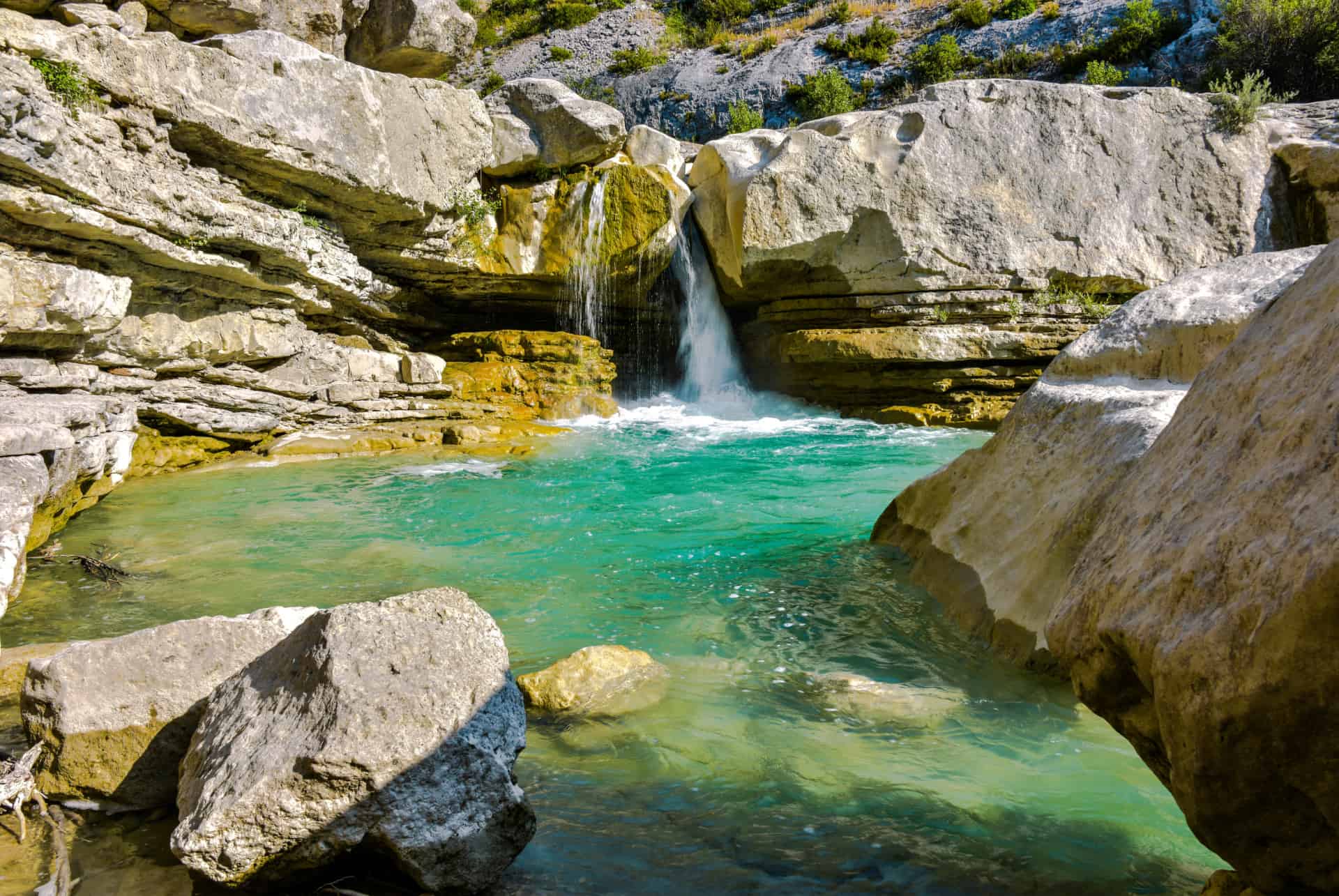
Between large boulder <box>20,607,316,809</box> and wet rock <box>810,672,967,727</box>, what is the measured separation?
8.60ft

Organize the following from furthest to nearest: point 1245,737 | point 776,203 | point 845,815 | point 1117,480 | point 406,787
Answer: point 776,203 < point 1117,480 < point 845,815 < point 406,787 < point 1245,737

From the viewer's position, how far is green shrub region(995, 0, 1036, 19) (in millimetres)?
25594

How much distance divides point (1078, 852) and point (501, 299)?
16152mm

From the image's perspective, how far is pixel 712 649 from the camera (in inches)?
185

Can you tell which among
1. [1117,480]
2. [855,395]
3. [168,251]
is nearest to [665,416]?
[855,395]

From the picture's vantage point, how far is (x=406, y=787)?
249cm

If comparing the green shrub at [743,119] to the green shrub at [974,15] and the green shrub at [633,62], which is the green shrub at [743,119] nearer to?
the green shrub at [633,62]

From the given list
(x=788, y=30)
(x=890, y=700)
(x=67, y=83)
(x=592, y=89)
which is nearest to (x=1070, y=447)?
(x=890, y=700)

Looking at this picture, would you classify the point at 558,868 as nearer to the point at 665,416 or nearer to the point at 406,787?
the point at 406,787

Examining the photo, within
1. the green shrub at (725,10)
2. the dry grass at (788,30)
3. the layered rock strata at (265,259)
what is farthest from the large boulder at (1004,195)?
the green shrub at (725,10)

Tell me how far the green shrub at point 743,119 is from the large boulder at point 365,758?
23778mm

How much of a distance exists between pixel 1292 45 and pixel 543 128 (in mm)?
17604

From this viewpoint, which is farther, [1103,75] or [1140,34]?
[1140,34]

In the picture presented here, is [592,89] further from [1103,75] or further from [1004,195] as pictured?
[1004,195]
